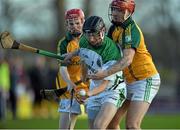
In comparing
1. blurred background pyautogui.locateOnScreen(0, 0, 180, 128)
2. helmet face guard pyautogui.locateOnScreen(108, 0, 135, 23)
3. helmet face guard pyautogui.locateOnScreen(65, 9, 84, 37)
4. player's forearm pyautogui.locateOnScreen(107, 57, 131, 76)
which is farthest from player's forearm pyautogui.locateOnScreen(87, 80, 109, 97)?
blurred background pyautogui.locateOnScreen(0, 0, 180, 128)

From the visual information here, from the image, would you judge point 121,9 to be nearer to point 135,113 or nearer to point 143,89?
point 143,89

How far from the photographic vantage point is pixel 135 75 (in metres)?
9.73

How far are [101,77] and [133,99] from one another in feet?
3.22

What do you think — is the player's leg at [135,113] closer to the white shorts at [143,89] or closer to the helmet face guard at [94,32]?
the white shorts at [143,89]

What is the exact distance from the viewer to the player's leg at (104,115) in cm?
883

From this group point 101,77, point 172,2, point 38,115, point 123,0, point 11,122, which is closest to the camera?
point 101,77

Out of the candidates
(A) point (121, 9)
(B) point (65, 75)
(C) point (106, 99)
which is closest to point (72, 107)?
(B) point (65, 75)


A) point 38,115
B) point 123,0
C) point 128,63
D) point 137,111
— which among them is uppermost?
point 123,0

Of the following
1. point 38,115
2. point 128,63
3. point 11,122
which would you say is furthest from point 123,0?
point 38,115

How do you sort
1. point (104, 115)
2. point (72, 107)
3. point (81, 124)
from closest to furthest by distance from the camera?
point (104, 115) < point (72, 107) < point (81, 124)

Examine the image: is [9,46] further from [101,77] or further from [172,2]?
[172,2]

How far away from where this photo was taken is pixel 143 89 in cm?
973

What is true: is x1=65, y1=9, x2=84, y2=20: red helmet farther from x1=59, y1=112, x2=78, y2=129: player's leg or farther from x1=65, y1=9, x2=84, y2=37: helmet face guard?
x1=59, y1=112, x2=78, y2=129: player's leg

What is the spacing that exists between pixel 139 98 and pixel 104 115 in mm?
966
